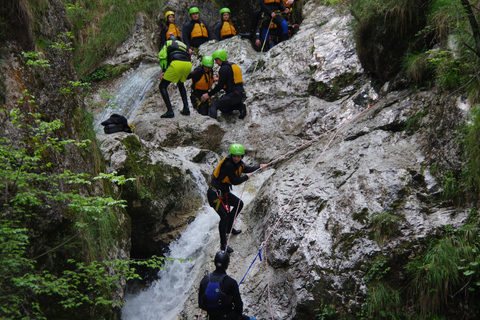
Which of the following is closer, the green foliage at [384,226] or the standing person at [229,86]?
the green foliage at [384,226]

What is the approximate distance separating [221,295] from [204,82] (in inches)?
253

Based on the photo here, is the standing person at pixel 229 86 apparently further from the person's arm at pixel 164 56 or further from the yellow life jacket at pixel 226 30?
the yellow life jacket at pixel 226 30

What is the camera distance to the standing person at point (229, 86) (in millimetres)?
9241

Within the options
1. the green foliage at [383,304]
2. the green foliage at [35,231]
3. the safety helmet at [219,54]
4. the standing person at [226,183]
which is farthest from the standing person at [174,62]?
the green foliage at [383,304]

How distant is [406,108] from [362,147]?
946mm

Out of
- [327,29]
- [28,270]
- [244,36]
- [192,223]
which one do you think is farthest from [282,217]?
[244,36]

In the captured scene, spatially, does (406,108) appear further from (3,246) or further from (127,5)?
(127,5)

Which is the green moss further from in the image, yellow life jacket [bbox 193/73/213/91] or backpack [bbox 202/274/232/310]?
yellow life jacket [bbox 193/73/213/91]

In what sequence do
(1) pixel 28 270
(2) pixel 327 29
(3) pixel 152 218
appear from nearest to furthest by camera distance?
1. (1) pixel 28 270
2. (3) pixel 152 218
3. (2) pixel 327 29

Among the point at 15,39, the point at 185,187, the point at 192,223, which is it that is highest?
the point at 15,39

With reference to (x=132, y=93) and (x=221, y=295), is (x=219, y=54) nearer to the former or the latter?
(x=132, y=93)

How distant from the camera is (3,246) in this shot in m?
3.28

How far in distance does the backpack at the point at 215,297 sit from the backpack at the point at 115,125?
175 inches

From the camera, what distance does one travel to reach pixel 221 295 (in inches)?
181
